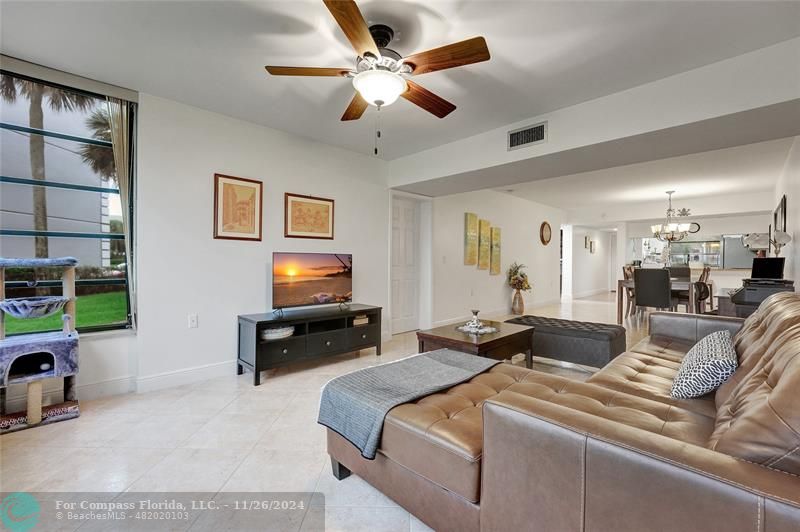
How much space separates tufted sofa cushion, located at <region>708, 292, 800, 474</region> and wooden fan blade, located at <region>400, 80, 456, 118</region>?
1962 mm

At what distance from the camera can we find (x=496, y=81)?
2607 millimetres

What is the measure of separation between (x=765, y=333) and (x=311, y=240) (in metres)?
3.58

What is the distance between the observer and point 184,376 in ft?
10.0

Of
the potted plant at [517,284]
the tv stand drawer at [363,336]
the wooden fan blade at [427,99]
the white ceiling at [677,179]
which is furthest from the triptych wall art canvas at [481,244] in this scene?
the wooden fan blade at [427,99]

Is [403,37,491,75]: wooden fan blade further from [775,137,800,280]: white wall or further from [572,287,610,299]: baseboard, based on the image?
[572,287,610,299]: baseboard

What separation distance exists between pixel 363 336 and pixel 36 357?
2.52 m

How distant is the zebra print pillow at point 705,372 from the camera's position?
155 centimetres

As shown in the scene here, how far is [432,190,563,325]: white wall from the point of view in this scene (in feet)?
18.1

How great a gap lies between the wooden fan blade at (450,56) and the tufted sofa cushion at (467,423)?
5.25ft

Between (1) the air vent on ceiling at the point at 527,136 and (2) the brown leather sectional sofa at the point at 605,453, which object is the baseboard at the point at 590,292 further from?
(2) the brown leather sectional sofa at the point at 605,453

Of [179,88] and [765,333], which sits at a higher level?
[179,88]

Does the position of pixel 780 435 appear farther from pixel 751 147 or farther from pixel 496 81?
pixel 751 147

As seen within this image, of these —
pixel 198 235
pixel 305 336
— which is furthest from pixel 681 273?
pixel 198 235

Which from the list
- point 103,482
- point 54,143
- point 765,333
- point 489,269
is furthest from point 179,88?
point 489,269
